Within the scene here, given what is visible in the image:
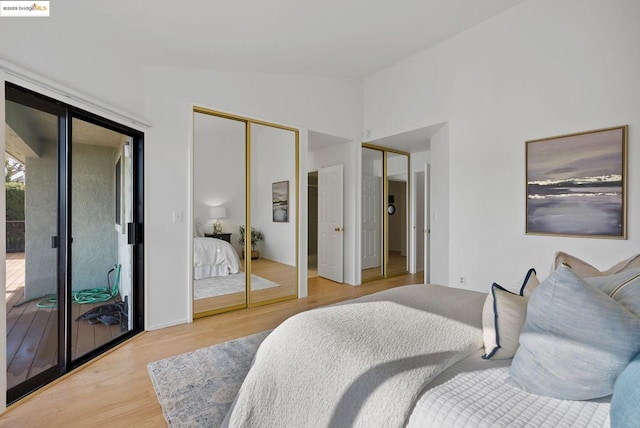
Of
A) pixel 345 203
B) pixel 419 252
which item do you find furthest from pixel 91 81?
pixel 419 252

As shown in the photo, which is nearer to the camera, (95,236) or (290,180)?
(95,236)

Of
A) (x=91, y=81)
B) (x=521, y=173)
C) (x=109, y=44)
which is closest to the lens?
(x=91, y=81)

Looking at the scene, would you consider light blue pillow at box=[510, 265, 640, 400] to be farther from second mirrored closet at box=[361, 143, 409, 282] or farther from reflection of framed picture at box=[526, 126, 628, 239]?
second mirrored closet at box=[361, 143, 409, 282]

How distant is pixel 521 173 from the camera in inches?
123

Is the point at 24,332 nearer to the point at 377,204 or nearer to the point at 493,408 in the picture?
the point at 493,408

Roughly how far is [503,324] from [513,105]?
2.89 metres

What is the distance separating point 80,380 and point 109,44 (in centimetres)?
270

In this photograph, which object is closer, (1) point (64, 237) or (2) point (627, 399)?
(2) point (627, 399)

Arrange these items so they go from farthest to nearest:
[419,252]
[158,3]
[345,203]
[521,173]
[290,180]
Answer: [419,252] < [345,203] < [290,180] < [521,173] < [158,3]

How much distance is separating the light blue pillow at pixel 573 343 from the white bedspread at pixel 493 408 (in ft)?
0.13

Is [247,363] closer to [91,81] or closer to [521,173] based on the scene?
[91,81]

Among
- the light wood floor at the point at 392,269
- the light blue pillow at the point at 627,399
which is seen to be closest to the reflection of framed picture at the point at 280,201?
the light wood floor at the point at 392,269

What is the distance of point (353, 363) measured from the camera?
3.62ft

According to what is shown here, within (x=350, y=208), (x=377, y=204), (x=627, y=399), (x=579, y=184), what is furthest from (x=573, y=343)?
(x=377, y=204)
